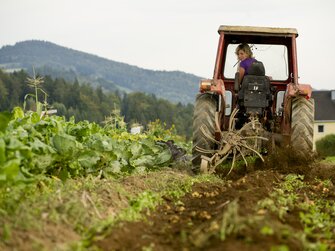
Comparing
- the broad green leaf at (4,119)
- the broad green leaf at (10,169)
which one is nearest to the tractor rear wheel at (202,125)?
Result: the broad green leaf at (4,119)

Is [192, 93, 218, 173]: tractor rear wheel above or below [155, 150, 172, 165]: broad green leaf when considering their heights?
above

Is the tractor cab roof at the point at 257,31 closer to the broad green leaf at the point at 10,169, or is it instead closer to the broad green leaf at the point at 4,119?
the broad green leaf at the point at 4,119

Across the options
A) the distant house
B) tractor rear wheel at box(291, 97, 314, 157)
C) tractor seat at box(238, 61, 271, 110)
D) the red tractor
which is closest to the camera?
the red tractor

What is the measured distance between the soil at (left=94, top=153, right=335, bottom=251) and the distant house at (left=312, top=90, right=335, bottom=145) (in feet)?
203

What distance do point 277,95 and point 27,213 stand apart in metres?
6.47

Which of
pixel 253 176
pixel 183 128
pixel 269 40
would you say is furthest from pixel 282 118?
pixel 183 128

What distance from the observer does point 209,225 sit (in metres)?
4.25

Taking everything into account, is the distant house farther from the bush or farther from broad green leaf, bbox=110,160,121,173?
broad green leaf, bbox=110,160,121,173

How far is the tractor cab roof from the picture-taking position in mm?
9492

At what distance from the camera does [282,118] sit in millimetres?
9344

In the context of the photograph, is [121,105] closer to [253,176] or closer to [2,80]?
[2,80]

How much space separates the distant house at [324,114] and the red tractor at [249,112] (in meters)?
58.2

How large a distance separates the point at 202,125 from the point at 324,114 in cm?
6048

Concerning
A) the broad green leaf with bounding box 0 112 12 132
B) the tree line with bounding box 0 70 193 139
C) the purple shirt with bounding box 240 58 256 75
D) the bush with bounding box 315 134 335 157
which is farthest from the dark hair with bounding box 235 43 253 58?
the tree line with bounding box 0 70 193 139
